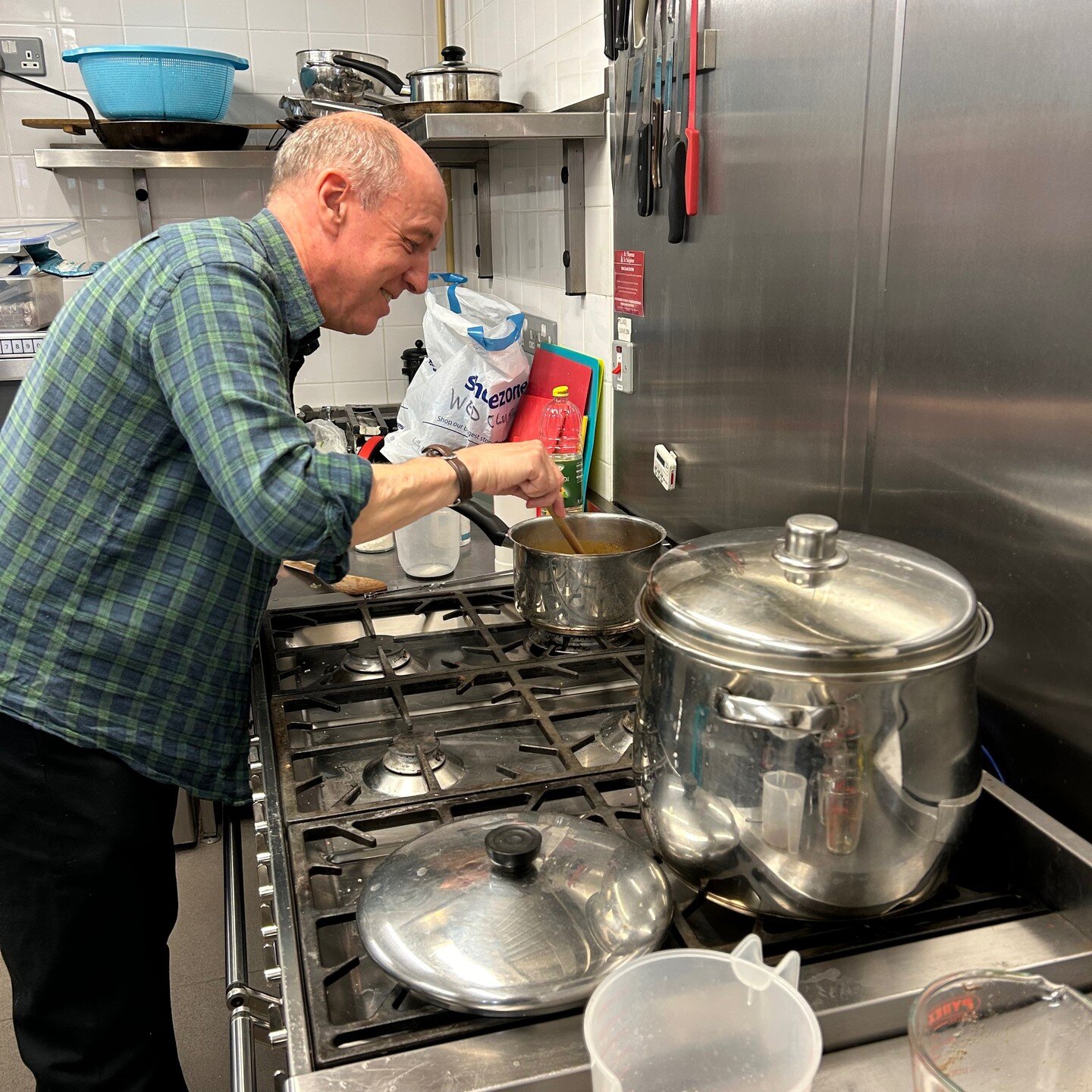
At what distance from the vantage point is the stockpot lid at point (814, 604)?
26.1 inches

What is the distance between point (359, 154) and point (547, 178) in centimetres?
112

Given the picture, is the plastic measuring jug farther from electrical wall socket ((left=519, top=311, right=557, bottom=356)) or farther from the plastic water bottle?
electrical wall socket ((left=519, top=311, right=557, bottom=356))

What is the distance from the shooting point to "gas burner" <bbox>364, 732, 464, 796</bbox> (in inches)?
40.9

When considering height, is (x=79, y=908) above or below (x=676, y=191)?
below

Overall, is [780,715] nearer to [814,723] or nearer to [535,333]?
[814,723]

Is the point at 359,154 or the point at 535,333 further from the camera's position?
the point at 535,333

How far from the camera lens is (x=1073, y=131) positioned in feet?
2.56

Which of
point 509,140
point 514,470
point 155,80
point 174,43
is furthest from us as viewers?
point 174,43

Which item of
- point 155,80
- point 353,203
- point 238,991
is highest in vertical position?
point 155,80

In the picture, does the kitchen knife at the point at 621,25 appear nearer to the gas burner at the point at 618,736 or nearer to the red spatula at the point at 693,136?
the red spatula at the point at 693,136

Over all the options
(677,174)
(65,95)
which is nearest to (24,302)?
(65,95)

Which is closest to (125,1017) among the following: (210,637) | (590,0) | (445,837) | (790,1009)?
(210,637)

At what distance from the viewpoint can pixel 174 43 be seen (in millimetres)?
2926

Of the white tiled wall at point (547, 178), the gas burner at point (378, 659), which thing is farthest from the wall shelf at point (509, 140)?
the gas burner at point (378, 659)
